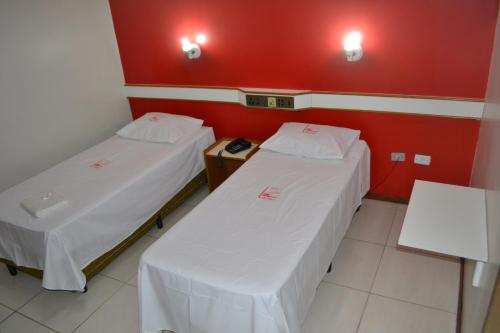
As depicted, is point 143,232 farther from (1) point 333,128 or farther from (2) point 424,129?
(2) point 424,129

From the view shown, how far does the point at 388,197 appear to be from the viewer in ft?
12.0

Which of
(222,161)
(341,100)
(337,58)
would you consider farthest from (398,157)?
(222,161)

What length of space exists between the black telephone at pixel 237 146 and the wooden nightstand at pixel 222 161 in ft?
0.11

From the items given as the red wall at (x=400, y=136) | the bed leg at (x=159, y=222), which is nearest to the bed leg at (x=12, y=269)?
the bed leg at (x=159, y=222)

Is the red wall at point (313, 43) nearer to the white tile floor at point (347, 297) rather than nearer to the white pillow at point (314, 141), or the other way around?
the white pillow at point (314, 141)

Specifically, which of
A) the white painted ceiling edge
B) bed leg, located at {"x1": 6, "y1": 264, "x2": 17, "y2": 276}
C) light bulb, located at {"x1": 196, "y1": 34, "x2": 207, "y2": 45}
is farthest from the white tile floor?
light bulb, located at {"x1": 196, "y1": 34, "x2": 207, "y2": 45}

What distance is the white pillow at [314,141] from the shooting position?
3.24 meters

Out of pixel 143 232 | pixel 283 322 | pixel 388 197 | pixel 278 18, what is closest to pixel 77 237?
pixel 143 232

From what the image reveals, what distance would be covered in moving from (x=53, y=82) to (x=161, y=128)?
1094 mm

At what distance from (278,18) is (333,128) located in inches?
42.6

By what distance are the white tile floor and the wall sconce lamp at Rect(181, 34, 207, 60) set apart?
200 centimetres

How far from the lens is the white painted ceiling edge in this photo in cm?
304

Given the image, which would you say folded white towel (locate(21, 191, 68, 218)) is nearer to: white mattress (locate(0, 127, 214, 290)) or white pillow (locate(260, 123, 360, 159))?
white mattress (locate(0, 127, 214, 290))

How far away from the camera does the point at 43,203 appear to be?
114 inches
